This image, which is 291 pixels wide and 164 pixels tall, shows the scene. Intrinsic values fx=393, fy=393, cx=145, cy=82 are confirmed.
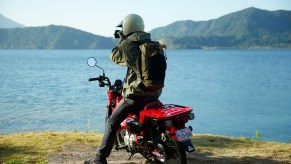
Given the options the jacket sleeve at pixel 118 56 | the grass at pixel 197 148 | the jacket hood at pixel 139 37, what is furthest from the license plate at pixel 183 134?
the grass at pixel 197 148

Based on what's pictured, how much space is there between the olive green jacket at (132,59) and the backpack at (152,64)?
10cm

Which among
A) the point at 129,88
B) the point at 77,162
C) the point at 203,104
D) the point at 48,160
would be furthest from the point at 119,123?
the point at 203,104

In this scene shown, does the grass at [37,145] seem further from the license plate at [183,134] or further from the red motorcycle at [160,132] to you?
the license plate at [183,134]

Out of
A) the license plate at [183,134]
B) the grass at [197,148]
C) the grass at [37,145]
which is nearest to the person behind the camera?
the license plate at [183,134]

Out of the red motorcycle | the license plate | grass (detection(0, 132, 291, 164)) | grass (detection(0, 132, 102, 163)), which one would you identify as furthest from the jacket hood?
grass (detection(0, 132, 102, 163))

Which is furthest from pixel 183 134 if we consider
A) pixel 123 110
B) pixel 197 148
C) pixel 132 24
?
pixel 197 148

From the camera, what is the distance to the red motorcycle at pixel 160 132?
6328 mm

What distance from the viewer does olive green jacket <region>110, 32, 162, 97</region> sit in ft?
22.0

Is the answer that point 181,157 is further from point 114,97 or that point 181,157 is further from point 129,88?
point 114,97

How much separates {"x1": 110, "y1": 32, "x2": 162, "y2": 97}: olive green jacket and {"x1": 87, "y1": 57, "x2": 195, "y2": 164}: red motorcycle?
1.18ft

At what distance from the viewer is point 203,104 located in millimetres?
35281

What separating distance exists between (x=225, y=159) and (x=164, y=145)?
2.36m

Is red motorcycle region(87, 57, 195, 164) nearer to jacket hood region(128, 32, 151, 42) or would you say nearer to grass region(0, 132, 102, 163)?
jacket hood region(128, 32, 151, 42)

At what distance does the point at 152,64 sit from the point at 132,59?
352 millimetres
